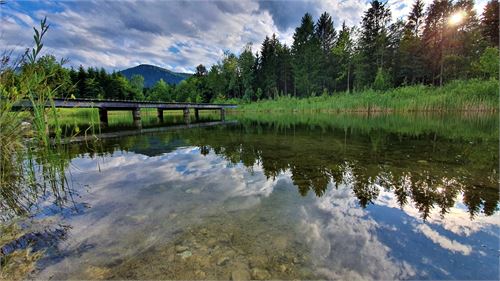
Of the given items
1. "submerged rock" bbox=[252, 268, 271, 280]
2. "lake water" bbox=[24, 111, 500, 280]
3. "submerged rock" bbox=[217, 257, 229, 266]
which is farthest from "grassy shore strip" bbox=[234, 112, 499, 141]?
"submerged rock" bbox=[217, 257, 229, 266]

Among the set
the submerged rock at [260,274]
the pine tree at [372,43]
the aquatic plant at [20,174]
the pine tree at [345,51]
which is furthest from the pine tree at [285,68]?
the submerged rock at [260,274]

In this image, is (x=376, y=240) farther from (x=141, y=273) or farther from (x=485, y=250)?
(x=141, y=273)

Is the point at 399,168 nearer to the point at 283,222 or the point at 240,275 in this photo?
the point at 283,222

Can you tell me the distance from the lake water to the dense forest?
66.8 ft

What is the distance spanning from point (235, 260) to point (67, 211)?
195 centimetres

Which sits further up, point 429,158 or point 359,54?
point 359,54

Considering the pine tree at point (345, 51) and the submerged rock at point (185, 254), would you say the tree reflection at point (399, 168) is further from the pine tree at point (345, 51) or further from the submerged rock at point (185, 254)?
the pine tree at point (345, 51)

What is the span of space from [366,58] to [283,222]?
35617mm

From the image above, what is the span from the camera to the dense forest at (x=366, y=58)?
82.5ft

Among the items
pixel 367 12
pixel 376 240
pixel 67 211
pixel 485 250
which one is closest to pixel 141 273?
pixel 67 211

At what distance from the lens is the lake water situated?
1.49m

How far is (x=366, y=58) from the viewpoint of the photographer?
3162 centimetres

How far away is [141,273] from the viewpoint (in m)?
1.44

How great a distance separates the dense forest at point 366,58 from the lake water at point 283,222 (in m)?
20.3
